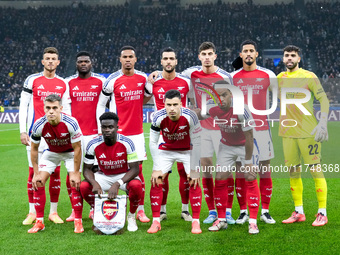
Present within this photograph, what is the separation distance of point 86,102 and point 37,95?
2.20ft

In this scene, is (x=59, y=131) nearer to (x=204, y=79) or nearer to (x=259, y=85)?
(x=204, y=79)

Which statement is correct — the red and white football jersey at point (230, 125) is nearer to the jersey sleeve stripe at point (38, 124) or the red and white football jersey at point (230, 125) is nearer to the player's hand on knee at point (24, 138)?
the jersey sleeve stripe at point (38, 124)

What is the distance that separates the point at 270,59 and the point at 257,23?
4966 mm

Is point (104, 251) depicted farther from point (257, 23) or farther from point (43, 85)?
point (257, 23)

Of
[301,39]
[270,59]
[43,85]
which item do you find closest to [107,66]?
[270,59]

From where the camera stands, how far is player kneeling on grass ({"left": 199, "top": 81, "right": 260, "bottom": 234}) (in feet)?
18.7

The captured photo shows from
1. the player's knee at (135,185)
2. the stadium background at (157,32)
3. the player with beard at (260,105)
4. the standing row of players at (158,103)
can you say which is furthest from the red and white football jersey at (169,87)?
the stadium background at (157,32)

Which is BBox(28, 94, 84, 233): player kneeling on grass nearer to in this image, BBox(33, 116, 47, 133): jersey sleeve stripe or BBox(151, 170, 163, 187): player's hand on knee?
BBox(33, 116, 47, 133): jersey sleeve stripe

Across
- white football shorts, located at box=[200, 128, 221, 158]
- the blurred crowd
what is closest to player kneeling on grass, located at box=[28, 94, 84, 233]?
white football shorts, located at box=[200, 128, 221, 158]

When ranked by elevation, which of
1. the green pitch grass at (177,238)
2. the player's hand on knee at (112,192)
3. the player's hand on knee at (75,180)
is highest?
the player's hand on knee at (75,180)

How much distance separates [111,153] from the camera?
5.98m

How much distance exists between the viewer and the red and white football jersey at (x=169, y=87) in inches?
254

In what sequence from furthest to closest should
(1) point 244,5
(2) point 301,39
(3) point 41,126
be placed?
(1) point 244,5 < (2) point 301,39 < (3) point 41,126

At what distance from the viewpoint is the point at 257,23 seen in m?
36.3
